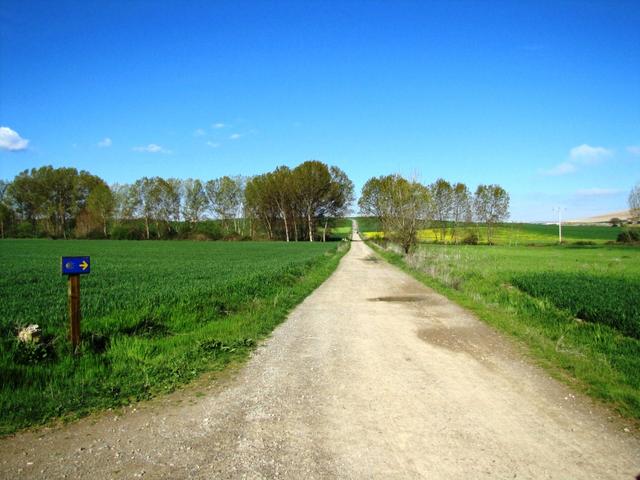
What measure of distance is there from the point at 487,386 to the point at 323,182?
259ft

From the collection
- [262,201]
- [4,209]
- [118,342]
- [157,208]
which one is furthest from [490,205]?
[4,209]

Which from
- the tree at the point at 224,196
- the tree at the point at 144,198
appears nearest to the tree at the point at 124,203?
the tree at the point at 144,198

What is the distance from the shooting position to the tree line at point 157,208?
87.8 metres

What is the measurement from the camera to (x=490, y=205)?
8644 cm

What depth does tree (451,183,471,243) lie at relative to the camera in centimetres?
8825

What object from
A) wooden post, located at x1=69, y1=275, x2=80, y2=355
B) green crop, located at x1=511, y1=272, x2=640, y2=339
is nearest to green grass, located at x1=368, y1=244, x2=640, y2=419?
green crop, located at x1=511, y1=272, x2=640, y2=339

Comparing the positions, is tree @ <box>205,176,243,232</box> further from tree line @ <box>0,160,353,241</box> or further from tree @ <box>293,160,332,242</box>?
tree @ <box>293,160,332,242</box>

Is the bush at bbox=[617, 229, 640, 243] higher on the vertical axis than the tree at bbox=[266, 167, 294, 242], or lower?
lower

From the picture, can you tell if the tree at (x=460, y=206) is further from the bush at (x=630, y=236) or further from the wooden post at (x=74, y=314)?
the wooden post at (x=74, y=314)

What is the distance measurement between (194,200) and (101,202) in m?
21.5

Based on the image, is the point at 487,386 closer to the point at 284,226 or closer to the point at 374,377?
the point at 374,377

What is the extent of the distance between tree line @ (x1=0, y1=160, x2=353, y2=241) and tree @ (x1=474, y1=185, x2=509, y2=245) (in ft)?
95.7

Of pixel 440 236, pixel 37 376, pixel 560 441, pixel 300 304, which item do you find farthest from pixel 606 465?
pixel 440 236

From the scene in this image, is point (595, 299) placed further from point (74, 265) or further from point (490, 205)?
point (490, 205)
